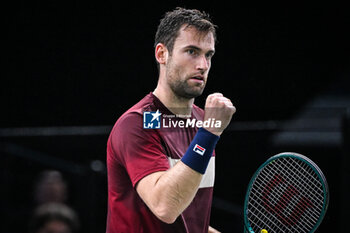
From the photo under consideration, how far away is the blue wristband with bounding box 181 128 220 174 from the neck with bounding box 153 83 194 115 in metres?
0.28

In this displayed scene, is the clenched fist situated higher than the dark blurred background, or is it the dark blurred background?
the clenched fist

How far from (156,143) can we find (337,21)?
2.76 m

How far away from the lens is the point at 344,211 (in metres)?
3.21

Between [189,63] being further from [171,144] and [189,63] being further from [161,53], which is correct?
[171,144]

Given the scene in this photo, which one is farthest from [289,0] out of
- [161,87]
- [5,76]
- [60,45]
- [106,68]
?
[161,87]

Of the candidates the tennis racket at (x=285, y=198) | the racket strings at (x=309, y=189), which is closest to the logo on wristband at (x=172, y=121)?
the tennis racket at (x=285, y=198)

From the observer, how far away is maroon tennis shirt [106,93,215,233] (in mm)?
1593

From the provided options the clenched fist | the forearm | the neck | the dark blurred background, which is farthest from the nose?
the dark blurred background

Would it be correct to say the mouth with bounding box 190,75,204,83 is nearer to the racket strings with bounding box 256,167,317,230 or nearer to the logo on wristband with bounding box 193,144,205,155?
the logo on wristband with bounding box 193,144,205,155

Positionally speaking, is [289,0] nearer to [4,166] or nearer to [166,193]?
[4,166]

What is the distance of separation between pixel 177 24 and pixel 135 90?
Answer: 1.81 m

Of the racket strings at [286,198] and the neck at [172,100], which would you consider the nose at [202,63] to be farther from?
the racket strings at [286,198]

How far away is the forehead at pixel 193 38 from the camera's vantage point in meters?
1.78

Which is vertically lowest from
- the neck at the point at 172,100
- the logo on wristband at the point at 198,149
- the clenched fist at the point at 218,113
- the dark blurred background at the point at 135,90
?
the dark blurred background at the point at 135,90
